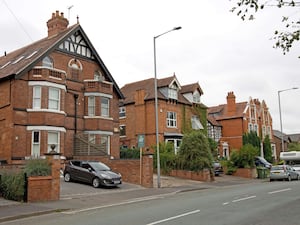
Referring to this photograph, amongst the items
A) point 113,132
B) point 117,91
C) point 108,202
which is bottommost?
point 108,202

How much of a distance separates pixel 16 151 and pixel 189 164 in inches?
533

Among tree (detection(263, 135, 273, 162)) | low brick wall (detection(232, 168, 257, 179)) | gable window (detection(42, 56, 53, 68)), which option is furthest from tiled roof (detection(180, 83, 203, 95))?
gable window (detection(42, 56, 53, 68))

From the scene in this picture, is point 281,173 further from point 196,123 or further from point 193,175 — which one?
point 196,123

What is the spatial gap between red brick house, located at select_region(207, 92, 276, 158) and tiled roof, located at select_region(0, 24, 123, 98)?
92.8 feet

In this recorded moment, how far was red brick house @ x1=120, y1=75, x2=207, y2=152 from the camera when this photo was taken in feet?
138

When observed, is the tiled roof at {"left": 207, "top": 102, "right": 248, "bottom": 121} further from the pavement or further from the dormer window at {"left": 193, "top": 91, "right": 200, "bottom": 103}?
the pavement

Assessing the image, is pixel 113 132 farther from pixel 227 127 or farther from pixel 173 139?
pixel 227 127

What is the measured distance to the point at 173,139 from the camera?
4294cm

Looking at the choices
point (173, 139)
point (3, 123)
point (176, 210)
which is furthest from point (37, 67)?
point (173, 139)

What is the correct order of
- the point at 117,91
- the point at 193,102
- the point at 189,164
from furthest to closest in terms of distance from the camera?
the point at 193,102 < the point at 117,91 < the point at 189,164

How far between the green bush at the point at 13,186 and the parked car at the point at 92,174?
5689 mm

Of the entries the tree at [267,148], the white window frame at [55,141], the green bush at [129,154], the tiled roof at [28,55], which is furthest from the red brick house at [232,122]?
the white window frame at [55,141]

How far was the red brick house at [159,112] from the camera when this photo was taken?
4216 centimetres

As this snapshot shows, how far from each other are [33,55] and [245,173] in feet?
73.9
